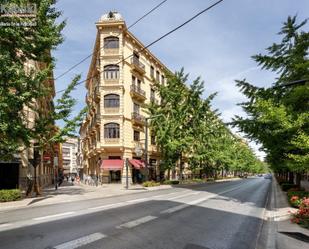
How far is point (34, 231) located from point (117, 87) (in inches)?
1158

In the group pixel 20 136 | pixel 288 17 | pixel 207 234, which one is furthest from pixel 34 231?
pixel 288 17

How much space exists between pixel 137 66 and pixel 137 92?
3.55m

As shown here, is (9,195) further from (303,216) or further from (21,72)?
(303,216)

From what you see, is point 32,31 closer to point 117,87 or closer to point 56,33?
point 56,33

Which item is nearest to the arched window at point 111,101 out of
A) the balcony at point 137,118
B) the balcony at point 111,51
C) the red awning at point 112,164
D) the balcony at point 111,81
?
the balcony at point 111,81

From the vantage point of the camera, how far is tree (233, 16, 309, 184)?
14141 mm

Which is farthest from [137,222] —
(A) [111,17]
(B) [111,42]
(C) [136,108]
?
(A) [111,17]

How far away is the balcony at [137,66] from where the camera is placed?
3922 cm

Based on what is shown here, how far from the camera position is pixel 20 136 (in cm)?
1761

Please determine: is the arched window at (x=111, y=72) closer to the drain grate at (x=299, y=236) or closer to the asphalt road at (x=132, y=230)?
the asphalt road at (x=132, y=230)

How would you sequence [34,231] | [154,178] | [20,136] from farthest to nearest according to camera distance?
[154,178], [20,136], [34,231]

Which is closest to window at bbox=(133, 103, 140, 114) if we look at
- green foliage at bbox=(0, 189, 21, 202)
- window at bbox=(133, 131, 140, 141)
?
window at bbox=(133, 131, 140, 141)

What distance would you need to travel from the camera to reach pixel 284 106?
51.9 feet

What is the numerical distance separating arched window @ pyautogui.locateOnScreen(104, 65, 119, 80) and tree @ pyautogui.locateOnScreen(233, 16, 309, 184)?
21553 mm
